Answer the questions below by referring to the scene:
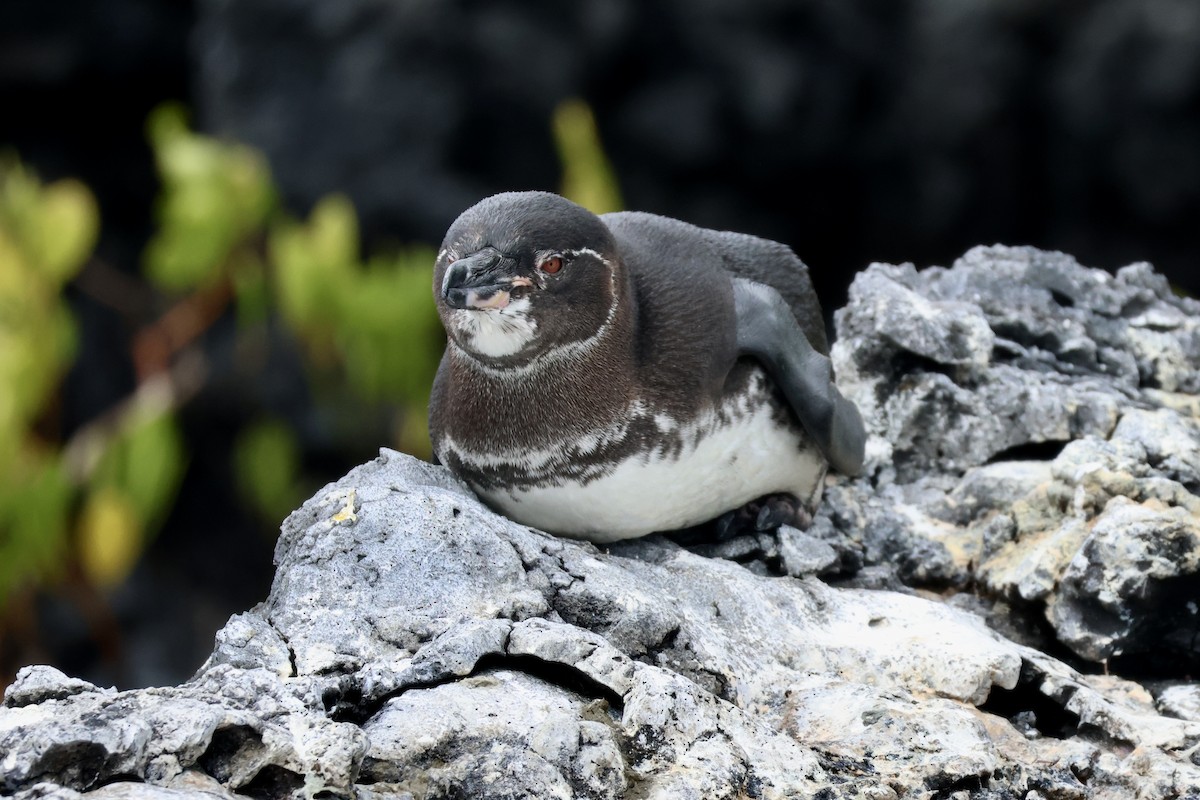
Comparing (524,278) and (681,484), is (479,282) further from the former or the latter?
(681,484)

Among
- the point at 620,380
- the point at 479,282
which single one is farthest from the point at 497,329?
the point at 620,380

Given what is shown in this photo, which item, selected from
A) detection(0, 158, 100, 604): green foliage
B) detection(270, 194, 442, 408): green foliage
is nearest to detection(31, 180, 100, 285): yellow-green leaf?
detection(0, 158, 100, 604): green foliage

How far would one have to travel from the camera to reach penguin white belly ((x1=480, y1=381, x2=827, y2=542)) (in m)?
3.65

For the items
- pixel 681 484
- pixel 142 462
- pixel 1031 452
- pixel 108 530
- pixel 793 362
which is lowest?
pixel 681 484

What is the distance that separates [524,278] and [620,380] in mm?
417

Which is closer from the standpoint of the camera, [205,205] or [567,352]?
[567,352]

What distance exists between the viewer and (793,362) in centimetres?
390

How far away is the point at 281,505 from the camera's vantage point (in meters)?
9.48

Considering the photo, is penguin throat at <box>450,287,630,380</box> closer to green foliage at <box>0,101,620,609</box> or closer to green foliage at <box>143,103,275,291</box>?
green foliage at <box>0,101,620,609</box>

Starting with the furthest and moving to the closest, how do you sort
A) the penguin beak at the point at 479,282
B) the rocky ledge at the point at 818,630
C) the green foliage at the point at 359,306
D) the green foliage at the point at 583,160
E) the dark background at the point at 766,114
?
1. the dark background at the point at 766,114
2. the green foliage at the point at 359,306
3. the green foliage at the point at 583,160
4. the penguin beak at the point at 479,282
5. the rocky ledge at the point at 818,630

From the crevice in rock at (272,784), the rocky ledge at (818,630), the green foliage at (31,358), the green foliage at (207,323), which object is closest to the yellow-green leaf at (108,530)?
the green foliage at (207,323)

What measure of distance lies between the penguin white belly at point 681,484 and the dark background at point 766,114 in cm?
553

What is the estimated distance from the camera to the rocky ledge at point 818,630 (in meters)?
2.58

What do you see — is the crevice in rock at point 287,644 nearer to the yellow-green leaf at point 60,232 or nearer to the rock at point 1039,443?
the rock at point 1039,443
